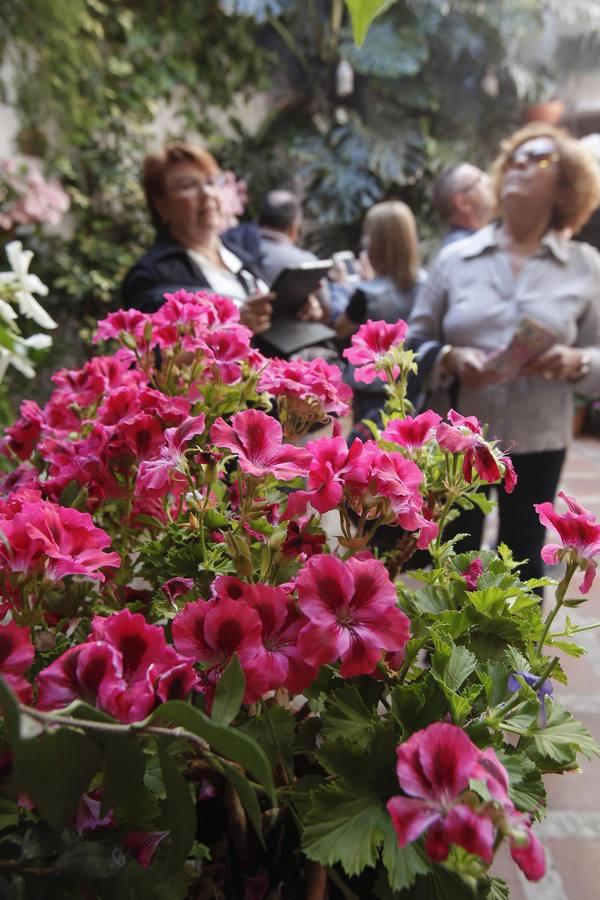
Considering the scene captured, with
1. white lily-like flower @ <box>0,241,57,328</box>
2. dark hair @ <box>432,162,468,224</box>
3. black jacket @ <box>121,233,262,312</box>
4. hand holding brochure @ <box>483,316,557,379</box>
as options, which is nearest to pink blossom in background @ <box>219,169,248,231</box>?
dark hair @ <box>432,162,468,224</box>

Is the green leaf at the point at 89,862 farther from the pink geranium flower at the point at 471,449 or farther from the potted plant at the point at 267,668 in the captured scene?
the pink geranium flower at the point at 471,449

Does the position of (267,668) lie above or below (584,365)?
below

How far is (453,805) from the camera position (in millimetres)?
296

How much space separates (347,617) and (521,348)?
1075 millimetres

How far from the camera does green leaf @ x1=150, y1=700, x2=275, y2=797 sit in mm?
259

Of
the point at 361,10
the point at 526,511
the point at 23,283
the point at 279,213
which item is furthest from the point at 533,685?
the point at 279,213

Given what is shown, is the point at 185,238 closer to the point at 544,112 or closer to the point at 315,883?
the point at 315,883

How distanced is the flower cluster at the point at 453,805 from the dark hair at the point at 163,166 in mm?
1666

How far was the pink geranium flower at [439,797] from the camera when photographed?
0.29 m

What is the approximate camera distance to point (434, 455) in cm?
52

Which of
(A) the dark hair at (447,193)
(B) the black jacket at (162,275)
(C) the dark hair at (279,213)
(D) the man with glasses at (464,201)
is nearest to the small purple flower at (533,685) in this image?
(B) the black jacket at (162,275)

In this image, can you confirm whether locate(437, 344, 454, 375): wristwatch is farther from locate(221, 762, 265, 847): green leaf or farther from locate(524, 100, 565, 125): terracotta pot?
locate(524, 100, 565, 125): terracotta pot

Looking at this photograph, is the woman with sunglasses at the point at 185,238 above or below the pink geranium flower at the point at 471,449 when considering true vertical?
above

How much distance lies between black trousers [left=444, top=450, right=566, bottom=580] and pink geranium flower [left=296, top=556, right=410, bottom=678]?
89 centimetres
